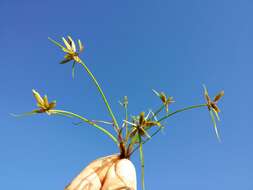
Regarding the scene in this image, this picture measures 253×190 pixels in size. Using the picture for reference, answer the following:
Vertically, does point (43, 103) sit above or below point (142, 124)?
above

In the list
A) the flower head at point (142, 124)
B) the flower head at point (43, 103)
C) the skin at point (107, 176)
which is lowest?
the skin at point (107, 176)

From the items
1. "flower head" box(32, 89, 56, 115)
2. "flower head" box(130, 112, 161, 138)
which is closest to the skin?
"flower head" box(130, 112, 161, 138)

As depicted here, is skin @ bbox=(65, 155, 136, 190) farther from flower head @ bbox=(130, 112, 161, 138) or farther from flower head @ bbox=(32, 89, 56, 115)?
flower head @ bbox=(32, 89, 56, 115)

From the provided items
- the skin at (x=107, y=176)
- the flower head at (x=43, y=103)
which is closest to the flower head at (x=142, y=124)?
the skin at (x=107, y=176)

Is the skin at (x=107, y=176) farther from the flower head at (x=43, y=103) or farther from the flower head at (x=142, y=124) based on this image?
the flower head at (x=43, y=103)

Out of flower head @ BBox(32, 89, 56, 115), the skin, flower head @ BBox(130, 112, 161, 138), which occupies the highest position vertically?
flower head @ BBox(32, 89, 56, 115)

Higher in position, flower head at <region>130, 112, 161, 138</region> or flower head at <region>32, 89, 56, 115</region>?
flower head at <region>32, 89, 56, 115</region>

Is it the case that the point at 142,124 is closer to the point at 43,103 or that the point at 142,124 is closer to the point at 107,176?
the point at 107,176

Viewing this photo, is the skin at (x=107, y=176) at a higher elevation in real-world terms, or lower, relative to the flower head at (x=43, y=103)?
lower

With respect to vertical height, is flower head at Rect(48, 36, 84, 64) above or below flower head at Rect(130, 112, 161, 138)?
above

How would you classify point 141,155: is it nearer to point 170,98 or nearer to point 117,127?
point 117,127

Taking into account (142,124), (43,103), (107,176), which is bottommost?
(107,176)

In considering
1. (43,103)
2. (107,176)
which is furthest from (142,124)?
(43,103)
